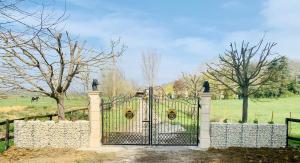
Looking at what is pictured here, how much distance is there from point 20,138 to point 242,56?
1218cm

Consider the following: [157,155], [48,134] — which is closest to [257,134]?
[157,155]

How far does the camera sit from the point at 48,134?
13438 mm

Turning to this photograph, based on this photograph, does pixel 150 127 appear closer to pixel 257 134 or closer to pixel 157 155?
pixel 157 155

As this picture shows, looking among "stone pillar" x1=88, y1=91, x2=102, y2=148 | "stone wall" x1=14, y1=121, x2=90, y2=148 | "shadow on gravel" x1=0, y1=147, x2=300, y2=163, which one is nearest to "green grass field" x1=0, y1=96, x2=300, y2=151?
"stone wall" x1=14, y1=121, x2=90, y2=148

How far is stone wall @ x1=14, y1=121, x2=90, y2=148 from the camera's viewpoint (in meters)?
13.4

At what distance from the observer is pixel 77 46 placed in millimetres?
16578

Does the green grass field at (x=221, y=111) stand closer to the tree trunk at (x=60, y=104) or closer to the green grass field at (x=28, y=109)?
the green grass field at (x=28, y=109)

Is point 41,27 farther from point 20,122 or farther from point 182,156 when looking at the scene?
point 20,122

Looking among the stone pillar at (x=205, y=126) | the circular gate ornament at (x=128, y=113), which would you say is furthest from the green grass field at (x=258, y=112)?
the circular gate ornament at (x=128, y=113)

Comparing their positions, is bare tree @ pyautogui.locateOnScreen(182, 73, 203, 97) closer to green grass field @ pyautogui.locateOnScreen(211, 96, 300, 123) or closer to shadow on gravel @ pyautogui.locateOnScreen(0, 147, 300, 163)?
green grass field @ pyautogui.locateOnScreen(211, 96, 300, 123)

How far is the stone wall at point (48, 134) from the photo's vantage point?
1342 cm

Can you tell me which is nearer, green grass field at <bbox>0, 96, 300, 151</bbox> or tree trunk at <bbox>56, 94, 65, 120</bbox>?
tree trunk at <bbox>56, 94, 65, 120</bbox>

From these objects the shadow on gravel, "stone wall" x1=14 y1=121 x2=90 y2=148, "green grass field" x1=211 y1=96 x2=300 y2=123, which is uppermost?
"stone wall" x1=14 y1=121 x2=90 y2=148

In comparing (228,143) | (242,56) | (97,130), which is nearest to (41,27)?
(97,130)
